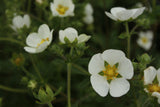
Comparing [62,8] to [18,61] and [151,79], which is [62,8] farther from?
[151,79]

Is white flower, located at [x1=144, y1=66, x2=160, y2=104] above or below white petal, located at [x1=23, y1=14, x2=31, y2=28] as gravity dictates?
below

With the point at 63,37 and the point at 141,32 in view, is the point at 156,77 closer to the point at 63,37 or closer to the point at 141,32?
the point at 63,37

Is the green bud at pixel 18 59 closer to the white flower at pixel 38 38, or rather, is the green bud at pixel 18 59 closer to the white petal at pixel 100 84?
the white flower at pixel 38 38

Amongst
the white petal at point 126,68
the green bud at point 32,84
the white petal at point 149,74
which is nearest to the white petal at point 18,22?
the green bud at point 32,84

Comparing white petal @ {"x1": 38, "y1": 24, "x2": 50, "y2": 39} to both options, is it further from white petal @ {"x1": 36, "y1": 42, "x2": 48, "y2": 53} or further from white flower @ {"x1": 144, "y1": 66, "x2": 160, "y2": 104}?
white flower @ {"x1": 144, "y1": 66, "x2": 160, "y2": 104}

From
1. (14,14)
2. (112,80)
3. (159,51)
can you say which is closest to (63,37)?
(112,80)

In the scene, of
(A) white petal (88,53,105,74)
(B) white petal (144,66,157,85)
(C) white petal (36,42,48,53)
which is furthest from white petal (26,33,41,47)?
(B) white petal (144,66,157,85)

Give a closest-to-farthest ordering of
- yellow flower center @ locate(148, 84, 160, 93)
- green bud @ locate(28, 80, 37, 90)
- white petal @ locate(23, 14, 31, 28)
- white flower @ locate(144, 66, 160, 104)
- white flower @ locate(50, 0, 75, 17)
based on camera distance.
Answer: white flower @ locate(144, 66, 160, 104)
yellow flower center @ locate(148, 84, 160, 93)
green bud @ locate(28, 80, 37, 90)
white flower @ locate(50, 0, 75, 17)
white petal @ locate(23, 14, 31, 28)
